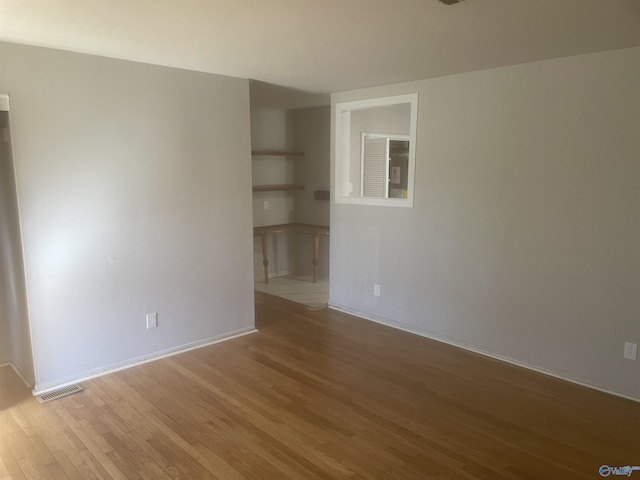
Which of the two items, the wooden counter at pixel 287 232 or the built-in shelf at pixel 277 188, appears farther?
the built-in shelf at pixel 277 188

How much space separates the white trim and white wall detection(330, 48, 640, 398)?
0.07m

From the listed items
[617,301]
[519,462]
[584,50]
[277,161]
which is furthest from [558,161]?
[277,161]

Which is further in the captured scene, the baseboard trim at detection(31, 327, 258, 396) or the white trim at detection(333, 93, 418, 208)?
the white trim at detection(333, 93, 418, 208)

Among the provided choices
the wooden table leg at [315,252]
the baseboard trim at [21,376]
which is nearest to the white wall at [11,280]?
the baseboard trim at [21,376]

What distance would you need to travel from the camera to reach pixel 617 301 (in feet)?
9.88

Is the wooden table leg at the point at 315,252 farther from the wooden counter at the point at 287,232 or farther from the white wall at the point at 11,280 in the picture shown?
the white wall at the point at 11,280

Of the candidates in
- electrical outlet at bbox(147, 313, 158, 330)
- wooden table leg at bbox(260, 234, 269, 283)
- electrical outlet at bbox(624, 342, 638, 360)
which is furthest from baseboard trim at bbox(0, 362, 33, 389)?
electrical outlet at bbox(624, 342, 638, 360)

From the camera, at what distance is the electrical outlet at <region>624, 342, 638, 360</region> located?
116 inches

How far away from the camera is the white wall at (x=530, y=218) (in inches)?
117

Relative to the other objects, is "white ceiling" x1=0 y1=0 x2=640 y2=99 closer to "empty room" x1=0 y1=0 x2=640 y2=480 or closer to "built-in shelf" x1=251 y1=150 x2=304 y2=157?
"empty room" x1=0 y1=0 x2=640 y2=480

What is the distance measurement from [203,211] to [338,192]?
1624 mm

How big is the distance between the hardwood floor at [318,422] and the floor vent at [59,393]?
6 cm

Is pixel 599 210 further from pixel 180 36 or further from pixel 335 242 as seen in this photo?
pixel 180 36

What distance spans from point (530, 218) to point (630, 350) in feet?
3.64
